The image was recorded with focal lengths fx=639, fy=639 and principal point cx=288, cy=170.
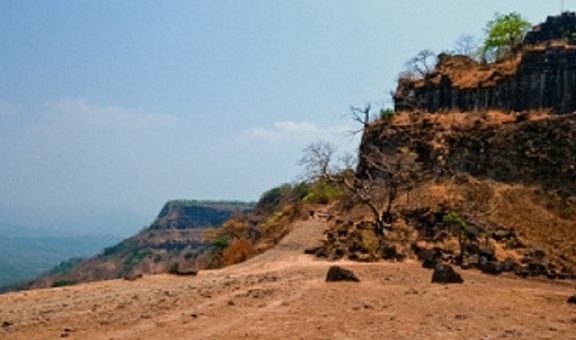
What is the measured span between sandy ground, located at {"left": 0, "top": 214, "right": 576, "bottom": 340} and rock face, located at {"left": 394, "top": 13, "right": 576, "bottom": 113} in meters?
18.4

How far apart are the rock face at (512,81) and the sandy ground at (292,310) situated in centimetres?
1838

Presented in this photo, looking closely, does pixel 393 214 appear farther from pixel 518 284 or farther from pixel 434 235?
pixel 518 284

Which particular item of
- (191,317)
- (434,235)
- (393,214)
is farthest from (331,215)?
(191,317)

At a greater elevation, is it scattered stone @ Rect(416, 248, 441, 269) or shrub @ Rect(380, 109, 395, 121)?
shrub @ Rect(380, 109, 395, 121)

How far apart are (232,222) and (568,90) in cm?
3147

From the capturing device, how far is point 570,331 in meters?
13.1

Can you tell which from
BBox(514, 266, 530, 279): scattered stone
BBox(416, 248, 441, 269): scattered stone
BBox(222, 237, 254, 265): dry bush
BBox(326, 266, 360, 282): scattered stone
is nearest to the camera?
BBox(326, 266, 360, 282): scattered stone

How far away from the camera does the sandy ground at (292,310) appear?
13570mm

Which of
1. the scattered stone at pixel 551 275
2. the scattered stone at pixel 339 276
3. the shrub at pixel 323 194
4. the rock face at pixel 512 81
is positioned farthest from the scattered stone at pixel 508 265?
the shrub at pixel 323 194

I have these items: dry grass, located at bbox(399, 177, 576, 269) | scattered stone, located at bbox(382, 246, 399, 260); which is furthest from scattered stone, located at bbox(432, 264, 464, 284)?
dry grass, located at bbox(399, 177, 576, 269)

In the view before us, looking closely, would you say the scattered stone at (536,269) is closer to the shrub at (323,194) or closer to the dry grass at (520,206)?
the dry grass at (520,206)

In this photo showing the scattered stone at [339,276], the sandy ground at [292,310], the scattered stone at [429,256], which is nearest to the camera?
the sandy ground at [292,310]

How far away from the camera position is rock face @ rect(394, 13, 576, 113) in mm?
38094

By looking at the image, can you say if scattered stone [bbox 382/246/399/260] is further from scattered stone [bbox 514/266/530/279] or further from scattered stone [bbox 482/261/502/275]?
scattered stone [bbox 514/266/530/279]
